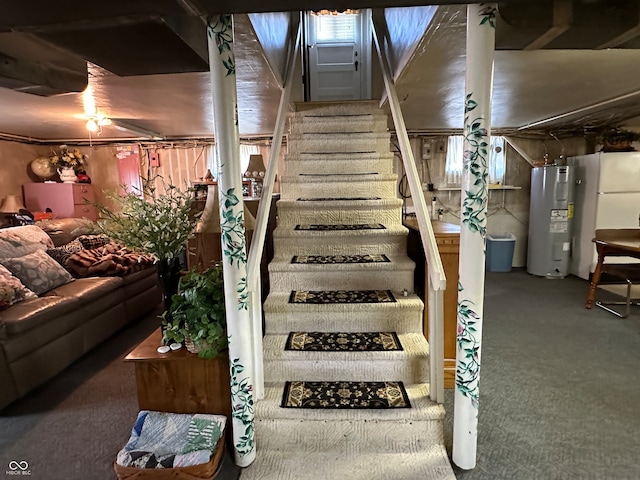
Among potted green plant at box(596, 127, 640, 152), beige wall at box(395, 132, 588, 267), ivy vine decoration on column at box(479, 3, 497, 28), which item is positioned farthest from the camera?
beige wall at box(395, 132, 588, 267)

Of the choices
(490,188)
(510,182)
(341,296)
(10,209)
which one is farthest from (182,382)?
(510,182)

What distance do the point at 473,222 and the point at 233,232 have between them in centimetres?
104

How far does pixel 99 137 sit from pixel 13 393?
4.34m

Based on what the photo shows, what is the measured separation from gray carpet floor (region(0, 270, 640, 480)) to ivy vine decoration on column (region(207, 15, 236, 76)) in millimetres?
1851

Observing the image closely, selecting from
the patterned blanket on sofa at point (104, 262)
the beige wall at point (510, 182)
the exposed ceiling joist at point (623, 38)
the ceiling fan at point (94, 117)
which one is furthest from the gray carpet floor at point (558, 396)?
the ceiling fan at point (94, 117)

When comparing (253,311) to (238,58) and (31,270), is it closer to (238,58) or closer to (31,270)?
(238,58)

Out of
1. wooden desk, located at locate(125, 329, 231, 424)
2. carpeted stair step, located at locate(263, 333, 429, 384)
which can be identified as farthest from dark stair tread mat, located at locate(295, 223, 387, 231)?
wooden desk, located at locate(125, 329, 231, 424)

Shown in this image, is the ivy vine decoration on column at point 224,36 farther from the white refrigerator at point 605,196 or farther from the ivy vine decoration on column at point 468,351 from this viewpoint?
the white refrigerator at point 605,196

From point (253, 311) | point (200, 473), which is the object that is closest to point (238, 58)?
point (253, 311)

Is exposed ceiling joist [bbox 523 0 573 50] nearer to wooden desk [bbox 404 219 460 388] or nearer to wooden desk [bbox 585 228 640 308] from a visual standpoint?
wooden desk [bbox 404 219 460 388]

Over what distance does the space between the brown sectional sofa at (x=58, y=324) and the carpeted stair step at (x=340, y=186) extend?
1.81m

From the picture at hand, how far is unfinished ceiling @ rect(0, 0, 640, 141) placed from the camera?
132 centimetres

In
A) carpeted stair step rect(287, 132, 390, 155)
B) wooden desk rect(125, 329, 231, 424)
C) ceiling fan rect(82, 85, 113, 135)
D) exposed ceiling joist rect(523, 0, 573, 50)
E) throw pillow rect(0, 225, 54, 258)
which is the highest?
ceiling fan rect(82, 85, 113, 135)

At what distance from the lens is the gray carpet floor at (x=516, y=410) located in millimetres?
1755
